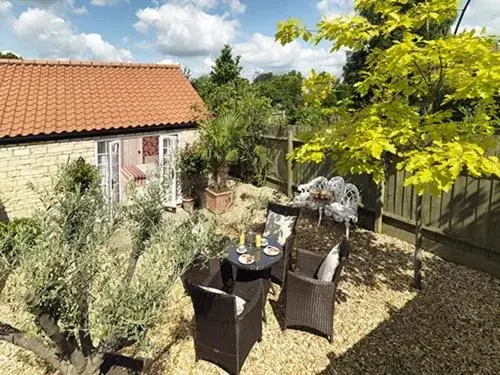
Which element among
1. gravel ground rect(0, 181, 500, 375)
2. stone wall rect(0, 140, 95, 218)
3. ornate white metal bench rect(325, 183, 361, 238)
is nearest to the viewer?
gravel ground rect(0, 181, 500, 375)

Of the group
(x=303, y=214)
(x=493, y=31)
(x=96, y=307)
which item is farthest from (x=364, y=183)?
(x=96, y=307)

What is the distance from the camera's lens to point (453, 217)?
24.0ft

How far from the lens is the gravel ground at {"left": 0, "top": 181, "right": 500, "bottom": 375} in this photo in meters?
4.71

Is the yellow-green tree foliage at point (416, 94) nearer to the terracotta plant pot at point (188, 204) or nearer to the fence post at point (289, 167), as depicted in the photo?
the fence post at point (289, 167)

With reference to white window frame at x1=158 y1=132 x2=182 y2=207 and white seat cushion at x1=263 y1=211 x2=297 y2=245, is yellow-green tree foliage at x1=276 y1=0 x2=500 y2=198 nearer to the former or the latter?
white seat cushion at x1=263 y1=211 x2=297 y2=245

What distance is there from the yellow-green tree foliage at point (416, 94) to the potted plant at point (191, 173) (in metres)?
5.99

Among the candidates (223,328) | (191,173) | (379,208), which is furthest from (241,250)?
(191,173)

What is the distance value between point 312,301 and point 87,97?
28.5 feet

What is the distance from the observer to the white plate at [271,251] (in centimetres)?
605

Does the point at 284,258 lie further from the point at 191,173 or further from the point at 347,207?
the point at 191,173

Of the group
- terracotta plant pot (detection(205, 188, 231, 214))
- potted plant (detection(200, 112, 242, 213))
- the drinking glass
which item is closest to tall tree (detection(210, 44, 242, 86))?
potted plant (detection(200, 112, 242, 213))

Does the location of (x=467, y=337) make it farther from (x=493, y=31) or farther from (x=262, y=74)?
(x=262, y=74)

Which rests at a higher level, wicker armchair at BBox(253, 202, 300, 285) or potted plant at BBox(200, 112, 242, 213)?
potted plant at BBox(200, 112, 242, 213)

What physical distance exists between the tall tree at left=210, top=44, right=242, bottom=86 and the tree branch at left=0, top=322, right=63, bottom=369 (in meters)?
19.7
